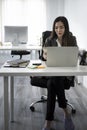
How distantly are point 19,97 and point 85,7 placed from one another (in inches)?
83.3

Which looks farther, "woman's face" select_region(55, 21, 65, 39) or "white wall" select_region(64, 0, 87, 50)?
"white wall" select_region(64, 0, 87, 50)

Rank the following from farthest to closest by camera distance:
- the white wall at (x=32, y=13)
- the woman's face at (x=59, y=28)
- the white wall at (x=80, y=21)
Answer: the white wall at (x=32, y=13), the white wall at (x=80, y=21), the woman's face at (x=59, y=28)

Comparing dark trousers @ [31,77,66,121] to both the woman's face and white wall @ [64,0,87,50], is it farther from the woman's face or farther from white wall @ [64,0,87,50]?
white wall @ [64,0,87,50]

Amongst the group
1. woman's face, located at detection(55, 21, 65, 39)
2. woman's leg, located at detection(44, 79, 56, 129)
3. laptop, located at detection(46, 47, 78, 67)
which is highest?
woman's face, located at detection(55, 21, 65, 39)

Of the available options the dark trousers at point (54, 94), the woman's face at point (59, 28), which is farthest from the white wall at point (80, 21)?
the dark trousers at point (54, 94)

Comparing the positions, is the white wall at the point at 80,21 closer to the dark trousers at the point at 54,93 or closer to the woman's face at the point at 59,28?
the woman's face at the point at 59,28

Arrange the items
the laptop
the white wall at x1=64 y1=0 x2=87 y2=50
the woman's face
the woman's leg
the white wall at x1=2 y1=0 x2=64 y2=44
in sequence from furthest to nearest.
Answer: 1. the white wall at x1=2 y1=0 x2=64 y2=44
2. the white wall at x1=64 y1=0 x2=87 y2=50
3. the woman's face
4. the woman's leg
5. the laptop

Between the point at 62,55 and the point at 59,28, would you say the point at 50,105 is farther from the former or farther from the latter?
the point at 59,28

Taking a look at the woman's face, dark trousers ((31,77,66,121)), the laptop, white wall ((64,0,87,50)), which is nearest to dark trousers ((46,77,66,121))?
dark trousers ((31,77,66,121))

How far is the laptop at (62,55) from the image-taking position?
223cm

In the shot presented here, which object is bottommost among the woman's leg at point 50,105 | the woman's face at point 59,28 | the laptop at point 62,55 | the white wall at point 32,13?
the woman's leg at point 50,105

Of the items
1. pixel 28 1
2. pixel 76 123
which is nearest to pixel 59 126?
pixel 76 123

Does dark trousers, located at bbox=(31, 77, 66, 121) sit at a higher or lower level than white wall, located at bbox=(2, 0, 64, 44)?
lower

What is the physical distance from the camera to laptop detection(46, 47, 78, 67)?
2230mm
